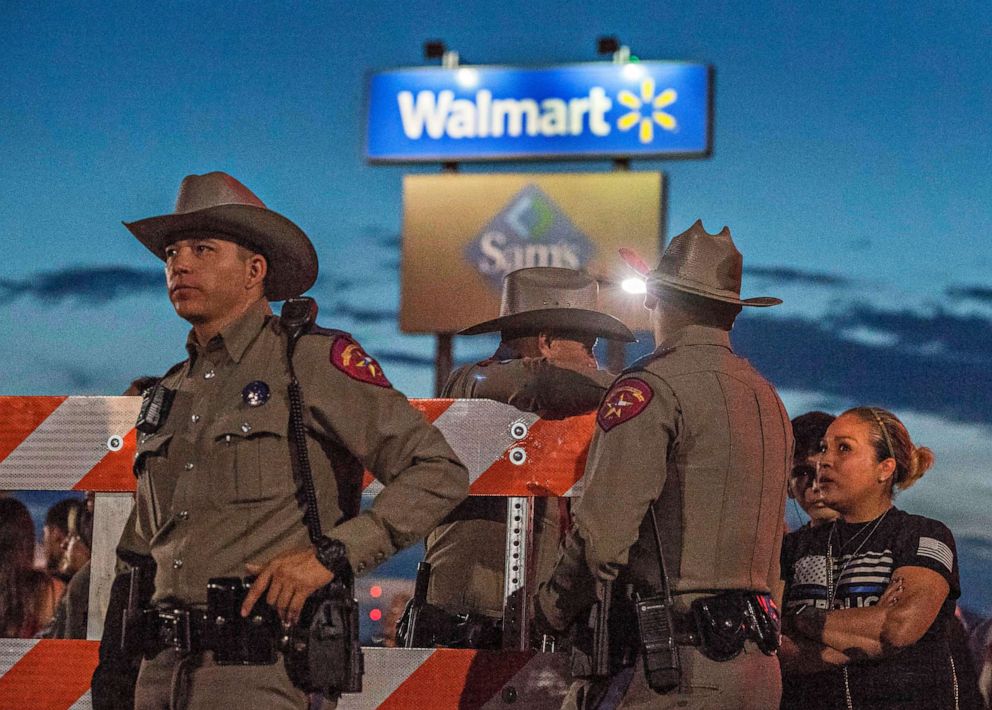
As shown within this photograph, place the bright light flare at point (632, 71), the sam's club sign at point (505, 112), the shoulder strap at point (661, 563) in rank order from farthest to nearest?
the sam's club sign at point (505, 112)
the bright light flare at point (632, 71)
the shoulder strap at point (661, 563)

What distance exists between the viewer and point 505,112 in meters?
21.6

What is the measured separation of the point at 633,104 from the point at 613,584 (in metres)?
17.3

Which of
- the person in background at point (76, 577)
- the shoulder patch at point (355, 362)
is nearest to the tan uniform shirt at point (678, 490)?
the shoulder patch at point (355, 362)

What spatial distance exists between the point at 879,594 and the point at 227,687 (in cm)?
225

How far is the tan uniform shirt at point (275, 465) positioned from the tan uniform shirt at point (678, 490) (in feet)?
1.37

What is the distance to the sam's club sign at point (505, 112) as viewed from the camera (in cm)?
2112

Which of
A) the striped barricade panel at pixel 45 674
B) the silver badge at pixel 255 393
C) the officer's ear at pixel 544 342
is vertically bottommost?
the striped barricade panel at pixel 45 674

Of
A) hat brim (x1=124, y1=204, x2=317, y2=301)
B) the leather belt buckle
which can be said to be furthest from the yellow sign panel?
the leather belt buckle

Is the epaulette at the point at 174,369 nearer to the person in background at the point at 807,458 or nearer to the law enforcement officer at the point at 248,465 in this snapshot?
the law enforcement officer at the point at 248,465

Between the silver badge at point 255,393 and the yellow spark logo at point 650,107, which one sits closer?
the silver badge at point 255,393

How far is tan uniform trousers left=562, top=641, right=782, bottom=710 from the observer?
4039mm

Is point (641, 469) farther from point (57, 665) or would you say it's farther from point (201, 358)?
point (57, 665)

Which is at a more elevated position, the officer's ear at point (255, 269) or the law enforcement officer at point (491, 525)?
the officer's ear at point (255, 269)

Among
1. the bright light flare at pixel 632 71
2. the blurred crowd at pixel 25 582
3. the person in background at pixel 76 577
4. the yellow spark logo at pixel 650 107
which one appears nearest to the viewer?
the person in background at pixel 76 577
